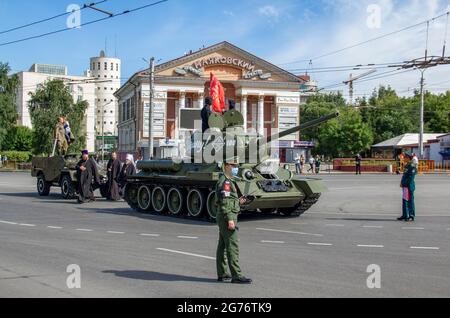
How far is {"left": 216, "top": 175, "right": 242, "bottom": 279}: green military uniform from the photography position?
307 inches

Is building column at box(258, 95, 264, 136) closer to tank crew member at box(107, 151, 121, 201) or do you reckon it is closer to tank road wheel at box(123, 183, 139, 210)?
tank crew member at box(107, 151, 121, 201)

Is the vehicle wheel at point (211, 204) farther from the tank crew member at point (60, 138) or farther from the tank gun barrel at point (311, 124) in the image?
the tank crew member at point (60, 138)

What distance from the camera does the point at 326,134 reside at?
77.6 m

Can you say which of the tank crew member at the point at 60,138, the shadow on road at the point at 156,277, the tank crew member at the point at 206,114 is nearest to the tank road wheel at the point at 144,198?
the tank crew member at the point at 206,114

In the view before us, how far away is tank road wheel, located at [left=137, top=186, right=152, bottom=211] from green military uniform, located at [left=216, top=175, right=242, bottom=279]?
33.7ft

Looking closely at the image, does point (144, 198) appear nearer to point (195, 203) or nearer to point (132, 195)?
point (132, 195)

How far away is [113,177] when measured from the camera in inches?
851

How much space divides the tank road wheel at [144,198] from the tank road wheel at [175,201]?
41.6 inches

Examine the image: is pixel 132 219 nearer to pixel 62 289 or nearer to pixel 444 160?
pixel 62 289

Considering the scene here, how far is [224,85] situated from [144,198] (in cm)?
4564

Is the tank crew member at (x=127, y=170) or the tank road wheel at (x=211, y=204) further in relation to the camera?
the tank crew member at (x=127, y=170)

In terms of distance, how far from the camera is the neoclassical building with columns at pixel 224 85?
5972 cm

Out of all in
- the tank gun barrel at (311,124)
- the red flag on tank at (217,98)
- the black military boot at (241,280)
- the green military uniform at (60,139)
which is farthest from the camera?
the green military uniform at (60,139)

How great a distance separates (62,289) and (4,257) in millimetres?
2746
